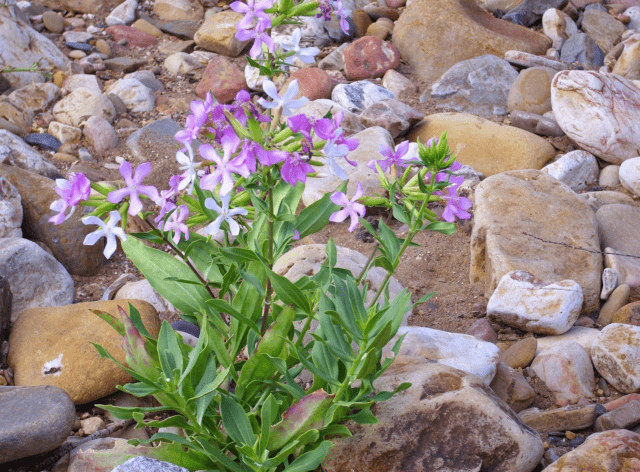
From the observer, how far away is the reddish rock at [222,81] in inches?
247

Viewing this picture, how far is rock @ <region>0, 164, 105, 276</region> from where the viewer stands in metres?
4.24

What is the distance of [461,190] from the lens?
490cm

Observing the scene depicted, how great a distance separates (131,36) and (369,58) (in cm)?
275

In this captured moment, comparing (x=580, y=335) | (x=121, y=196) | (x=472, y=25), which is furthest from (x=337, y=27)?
(x=121, y=196)

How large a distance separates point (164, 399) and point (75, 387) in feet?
3.39

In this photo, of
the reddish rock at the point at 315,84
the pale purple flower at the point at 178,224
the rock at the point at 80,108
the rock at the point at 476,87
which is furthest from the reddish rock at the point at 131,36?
the pale purple flower at the point at 178,224

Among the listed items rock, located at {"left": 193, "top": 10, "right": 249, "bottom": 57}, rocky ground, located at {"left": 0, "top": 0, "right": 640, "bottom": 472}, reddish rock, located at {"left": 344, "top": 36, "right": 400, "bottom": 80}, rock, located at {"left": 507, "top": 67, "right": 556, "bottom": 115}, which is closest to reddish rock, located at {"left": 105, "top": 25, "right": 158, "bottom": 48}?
rocky ground, located at {"left": 0, "top": 0, "right": 640, "bottom": 472}

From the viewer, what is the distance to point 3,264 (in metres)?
3.61

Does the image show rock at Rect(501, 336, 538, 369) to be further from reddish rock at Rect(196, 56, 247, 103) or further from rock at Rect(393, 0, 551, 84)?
rock at Rect(393, 0, 551, 84)

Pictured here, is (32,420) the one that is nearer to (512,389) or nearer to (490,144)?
(512,389)

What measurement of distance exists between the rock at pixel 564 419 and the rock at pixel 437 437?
486 millimetres

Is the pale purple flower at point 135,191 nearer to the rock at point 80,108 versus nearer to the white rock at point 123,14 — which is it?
the rock at point 80,108

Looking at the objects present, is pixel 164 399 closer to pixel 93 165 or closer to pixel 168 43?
pixel 93 165

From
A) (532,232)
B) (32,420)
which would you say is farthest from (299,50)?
(532,232)
